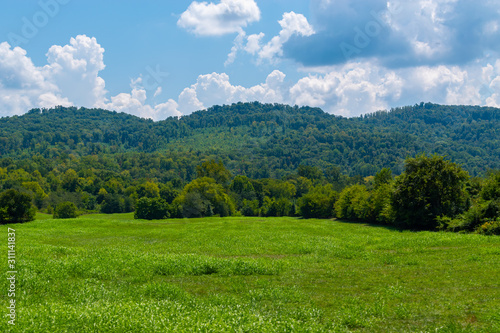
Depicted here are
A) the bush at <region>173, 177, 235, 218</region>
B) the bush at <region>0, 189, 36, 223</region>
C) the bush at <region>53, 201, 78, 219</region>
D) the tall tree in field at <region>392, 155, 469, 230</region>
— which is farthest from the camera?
the bush at <region>173, 177, 235, 218</region>

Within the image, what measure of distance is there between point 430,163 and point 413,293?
129 ft

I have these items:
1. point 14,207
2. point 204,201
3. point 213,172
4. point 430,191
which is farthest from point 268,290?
point 213,172

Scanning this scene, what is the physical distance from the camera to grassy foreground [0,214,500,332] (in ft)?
48.1

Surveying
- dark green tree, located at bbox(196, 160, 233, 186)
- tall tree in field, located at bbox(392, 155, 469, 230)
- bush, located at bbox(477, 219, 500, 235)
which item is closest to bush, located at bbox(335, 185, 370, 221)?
tall tree in field, located at bbox(392, 155, 469, 230)

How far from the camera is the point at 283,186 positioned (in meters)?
165

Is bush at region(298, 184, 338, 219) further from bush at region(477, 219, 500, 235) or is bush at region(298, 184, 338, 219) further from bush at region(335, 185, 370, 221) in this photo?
bush at region(477, 219, 500, 235)

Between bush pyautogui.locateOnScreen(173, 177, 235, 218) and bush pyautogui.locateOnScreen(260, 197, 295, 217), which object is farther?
bush pyautogui.locateOnScreen(260, 197, 295, 217)

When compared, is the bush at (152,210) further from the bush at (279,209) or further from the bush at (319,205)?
the bush at (279,209)

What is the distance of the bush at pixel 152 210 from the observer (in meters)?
103

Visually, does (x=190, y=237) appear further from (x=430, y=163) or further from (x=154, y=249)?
(x=430, y=163)

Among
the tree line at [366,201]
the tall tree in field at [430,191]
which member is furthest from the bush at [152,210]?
the tall tree in field at [430,191]

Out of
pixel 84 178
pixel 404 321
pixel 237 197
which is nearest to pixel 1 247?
pixel 404 321

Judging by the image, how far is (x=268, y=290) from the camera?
67.0 ft

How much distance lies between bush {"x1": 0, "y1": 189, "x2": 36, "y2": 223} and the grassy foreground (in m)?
36.5
